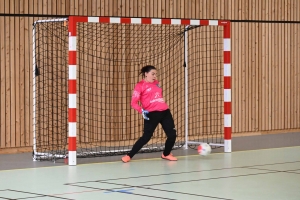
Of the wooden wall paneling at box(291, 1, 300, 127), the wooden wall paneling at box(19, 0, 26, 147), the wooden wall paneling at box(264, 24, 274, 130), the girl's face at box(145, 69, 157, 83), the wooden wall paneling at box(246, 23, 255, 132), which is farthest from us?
the wooden wall paneling at box(291, 1, 300, 127)

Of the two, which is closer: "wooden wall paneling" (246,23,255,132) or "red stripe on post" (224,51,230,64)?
"red stripe on post" (224,51,230,64)

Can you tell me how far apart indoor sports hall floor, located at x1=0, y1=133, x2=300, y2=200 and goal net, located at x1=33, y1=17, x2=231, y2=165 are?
0.92 meters

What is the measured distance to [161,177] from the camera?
1088 cm

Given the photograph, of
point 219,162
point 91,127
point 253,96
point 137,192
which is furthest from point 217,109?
point 137,192

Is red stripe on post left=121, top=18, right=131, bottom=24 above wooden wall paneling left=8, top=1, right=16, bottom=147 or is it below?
above

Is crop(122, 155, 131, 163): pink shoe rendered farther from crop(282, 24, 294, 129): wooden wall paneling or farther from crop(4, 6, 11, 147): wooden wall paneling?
crop(282, 24, 294, 129): wooden wall paneling

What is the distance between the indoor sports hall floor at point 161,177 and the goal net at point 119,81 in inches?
36.3

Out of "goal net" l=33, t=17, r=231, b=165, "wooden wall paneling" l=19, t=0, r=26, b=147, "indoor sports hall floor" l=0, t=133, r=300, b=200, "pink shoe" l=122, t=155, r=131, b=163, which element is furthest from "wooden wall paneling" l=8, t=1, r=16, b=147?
"pink shoe" l=122, t=155, r=131, b=163

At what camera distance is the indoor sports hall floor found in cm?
925

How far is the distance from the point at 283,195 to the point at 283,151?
564cm

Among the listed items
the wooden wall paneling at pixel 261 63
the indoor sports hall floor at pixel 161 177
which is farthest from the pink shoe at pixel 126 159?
the wooden wall paneling at pixel 261 63

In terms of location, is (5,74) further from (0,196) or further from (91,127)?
(0,196)

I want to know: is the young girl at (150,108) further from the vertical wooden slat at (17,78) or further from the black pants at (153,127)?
the vertical wooden slat at (17,78)

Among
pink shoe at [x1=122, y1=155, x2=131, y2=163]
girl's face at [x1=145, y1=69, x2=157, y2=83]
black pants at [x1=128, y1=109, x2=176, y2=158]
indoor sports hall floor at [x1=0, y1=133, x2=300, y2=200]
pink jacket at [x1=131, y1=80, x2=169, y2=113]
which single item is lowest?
indoor sports hall floor at [x1=0, y1=133, x2=300, y2=200]
